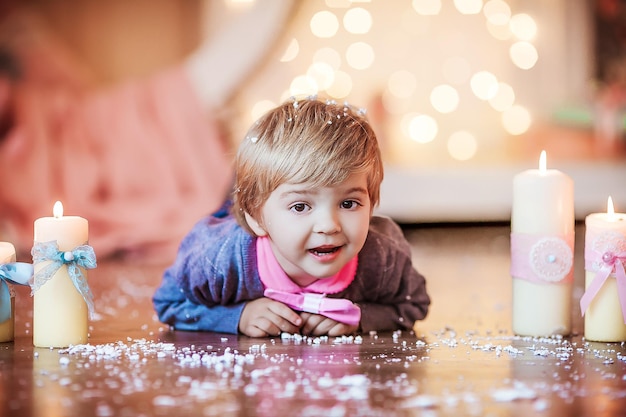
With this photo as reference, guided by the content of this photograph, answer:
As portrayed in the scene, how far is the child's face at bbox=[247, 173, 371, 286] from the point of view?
5.45ft

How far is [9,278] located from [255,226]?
0.45 meters

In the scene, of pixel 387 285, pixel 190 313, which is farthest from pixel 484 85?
pixel 190 313

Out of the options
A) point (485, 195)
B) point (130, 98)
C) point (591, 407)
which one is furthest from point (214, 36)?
point (591, 407)

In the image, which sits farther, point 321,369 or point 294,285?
point 294,285

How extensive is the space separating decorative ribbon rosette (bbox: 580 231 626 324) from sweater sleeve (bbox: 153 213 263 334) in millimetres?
625

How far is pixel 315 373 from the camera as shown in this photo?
1414 mm

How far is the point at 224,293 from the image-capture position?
71.9 inches

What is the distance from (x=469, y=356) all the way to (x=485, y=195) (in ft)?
12.5

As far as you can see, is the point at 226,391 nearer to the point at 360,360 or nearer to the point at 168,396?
the point at 168,396

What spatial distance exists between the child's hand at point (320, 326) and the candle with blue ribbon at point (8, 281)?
1.69 ft

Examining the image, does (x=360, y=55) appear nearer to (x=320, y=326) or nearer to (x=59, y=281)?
(x=320, y=326)

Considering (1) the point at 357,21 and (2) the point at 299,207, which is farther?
(1) the point at 357,21

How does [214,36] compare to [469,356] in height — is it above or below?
above

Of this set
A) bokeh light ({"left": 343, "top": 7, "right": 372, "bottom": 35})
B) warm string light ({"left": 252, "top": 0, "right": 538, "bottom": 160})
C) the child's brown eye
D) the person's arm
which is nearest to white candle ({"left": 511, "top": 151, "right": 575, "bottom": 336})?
the child's brown eye
